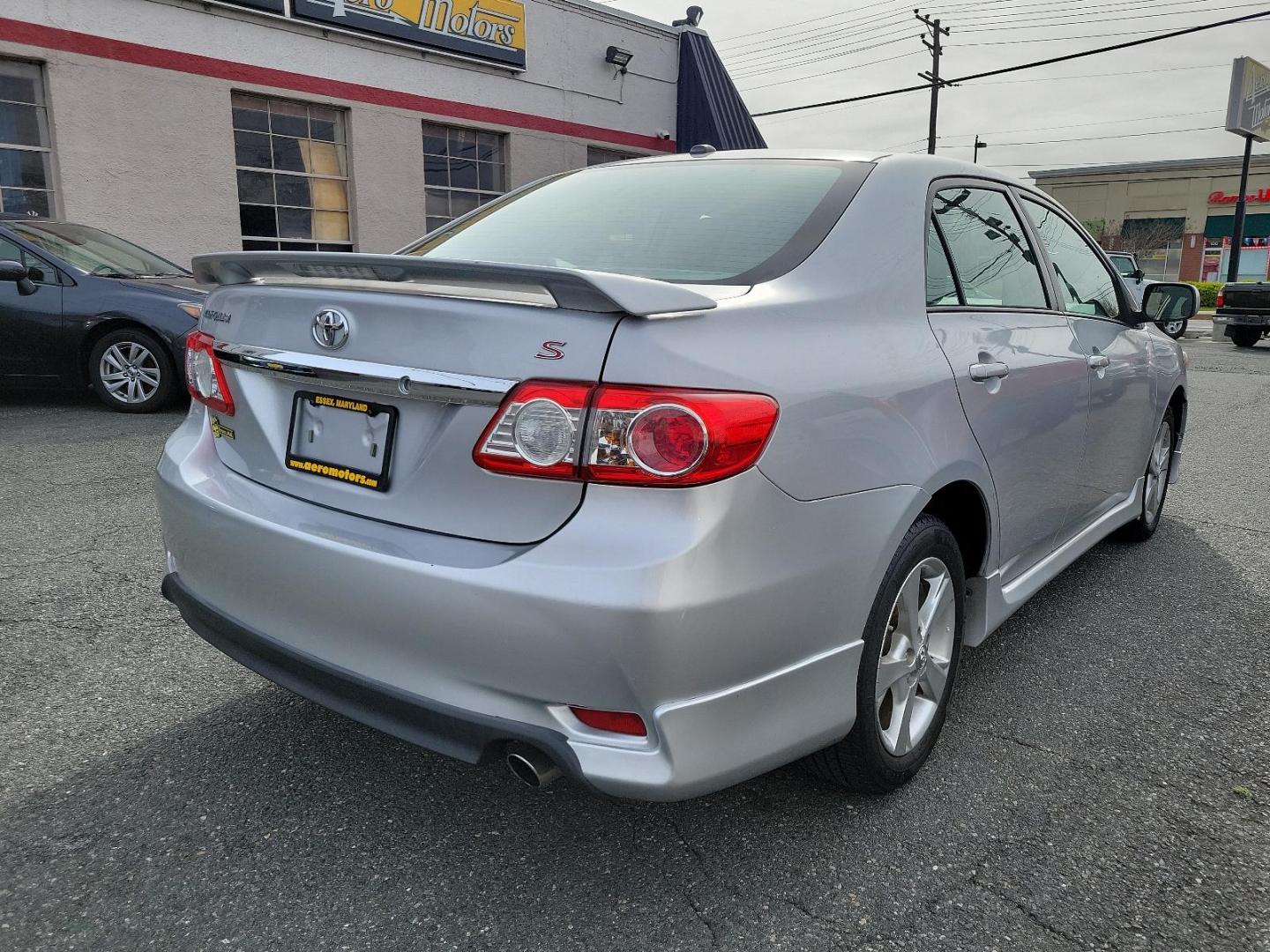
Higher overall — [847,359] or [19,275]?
[19,275]

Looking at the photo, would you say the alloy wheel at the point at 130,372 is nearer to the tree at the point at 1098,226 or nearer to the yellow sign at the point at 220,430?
the yellow sign at the point at 220,430

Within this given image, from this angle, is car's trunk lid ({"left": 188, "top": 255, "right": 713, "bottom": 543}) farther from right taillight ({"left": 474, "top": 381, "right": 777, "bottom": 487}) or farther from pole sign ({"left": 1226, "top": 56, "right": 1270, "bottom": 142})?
pole sign ({"left": 1226, "top": 56, "right": 1270, "bottom": 142})

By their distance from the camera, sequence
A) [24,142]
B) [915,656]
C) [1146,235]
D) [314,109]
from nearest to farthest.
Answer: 1. [915,656]
2. [24,142]
3. [314,109]
4. [1146,235]

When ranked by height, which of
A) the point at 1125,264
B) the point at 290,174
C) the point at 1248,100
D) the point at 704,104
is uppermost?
the point at 1248,100

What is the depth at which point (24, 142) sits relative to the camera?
10.9 m

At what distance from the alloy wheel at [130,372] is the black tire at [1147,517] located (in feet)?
22.0

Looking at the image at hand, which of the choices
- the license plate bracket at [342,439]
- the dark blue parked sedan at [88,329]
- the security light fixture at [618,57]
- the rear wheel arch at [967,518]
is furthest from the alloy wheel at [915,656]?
the security light fixture at [618,57]

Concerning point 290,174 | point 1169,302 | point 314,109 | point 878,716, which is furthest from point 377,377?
point 314,109

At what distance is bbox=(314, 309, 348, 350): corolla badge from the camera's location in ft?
6.88

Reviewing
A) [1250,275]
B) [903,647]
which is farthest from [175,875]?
[1250,275]

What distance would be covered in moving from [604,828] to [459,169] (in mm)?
14085

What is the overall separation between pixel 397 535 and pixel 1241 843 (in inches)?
80.7

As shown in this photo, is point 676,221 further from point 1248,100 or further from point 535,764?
point 1248,100

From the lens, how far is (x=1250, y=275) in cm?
5034
